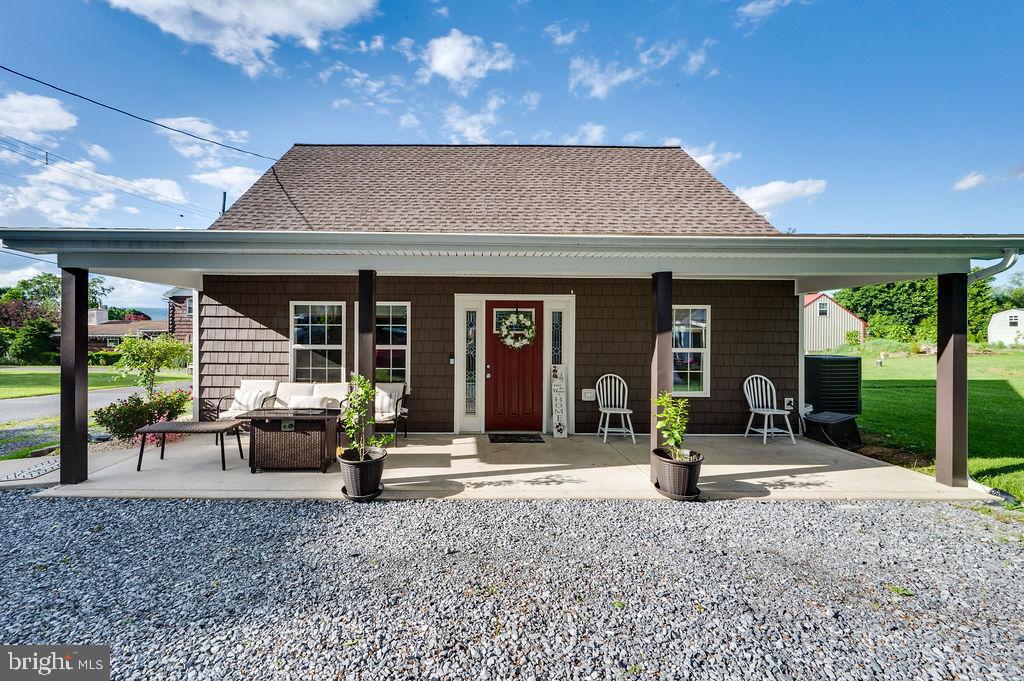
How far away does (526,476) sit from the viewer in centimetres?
473

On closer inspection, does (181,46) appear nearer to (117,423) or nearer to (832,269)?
(117,423)

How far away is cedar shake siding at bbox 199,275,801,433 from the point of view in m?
6.71

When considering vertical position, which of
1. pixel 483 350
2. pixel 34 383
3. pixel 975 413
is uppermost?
pixel 483 350

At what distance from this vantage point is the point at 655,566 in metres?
2.92

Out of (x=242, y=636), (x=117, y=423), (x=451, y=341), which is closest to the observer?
(x=242, y=636)

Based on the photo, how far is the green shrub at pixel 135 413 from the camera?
6.03 m

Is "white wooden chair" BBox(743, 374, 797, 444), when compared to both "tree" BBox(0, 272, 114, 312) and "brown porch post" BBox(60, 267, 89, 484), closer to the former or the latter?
"brown porch post" BBox(60, 267, 89, 484)

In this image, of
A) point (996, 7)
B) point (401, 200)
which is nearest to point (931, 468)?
point (401, 200)

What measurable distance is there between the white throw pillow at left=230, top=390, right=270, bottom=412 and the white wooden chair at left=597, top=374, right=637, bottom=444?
4.86 metres

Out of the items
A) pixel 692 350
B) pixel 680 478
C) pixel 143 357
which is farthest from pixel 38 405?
pixel 692 350

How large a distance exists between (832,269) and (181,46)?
13.1m

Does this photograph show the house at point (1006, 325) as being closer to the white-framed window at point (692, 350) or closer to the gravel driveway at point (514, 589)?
the white-framed window at point (692, 350)

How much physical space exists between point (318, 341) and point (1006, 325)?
43.8m

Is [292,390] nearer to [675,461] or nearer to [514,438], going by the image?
[514,438]
